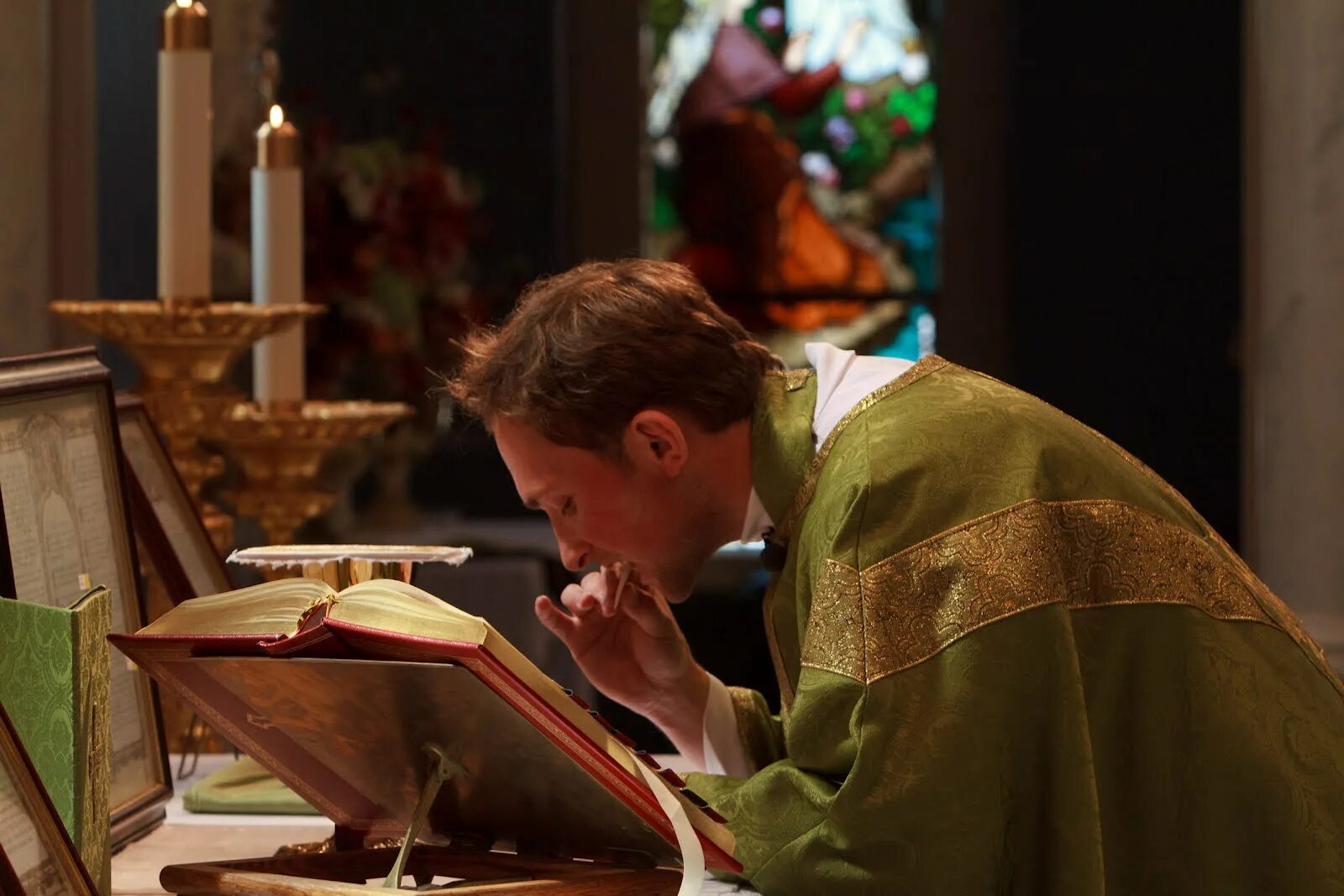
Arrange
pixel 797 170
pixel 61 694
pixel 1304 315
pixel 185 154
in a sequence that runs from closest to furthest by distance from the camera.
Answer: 1. pixel 61 694
2. pixel 185 154
3. pixel 1304 315
4. pixel 797 170

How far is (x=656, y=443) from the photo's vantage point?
1.82 meters

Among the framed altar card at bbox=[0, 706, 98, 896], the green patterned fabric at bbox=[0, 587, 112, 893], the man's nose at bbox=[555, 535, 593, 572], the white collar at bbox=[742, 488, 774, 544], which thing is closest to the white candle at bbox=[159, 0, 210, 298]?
the man's nose at bbox=[555, 535, 593, 572]

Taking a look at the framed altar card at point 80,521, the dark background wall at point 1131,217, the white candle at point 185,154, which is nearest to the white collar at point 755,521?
the framed altar card at point 80,521

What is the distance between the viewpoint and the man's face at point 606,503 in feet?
6.00

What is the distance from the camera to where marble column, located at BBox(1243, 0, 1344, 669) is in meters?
3.97

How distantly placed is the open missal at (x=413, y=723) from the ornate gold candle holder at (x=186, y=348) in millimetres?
714

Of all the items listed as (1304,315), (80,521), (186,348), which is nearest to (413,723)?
(80,521)

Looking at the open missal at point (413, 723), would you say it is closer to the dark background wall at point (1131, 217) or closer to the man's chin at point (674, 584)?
the man's chin at point (674, 584)

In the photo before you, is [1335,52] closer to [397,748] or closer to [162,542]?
[162,542]

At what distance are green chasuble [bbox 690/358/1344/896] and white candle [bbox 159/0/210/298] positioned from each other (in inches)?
30.6

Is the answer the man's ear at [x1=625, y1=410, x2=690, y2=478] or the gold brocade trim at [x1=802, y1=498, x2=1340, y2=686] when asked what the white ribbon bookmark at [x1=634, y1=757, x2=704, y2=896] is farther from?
the man's ear at [x1=625, y1=410, x2=690, y2=478]

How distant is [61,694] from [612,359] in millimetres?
633

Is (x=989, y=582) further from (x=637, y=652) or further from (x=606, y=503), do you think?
(x=637, y=652)

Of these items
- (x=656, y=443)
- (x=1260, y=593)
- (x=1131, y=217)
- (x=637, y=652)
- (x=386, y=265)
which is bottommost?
(x=637, y=652)
